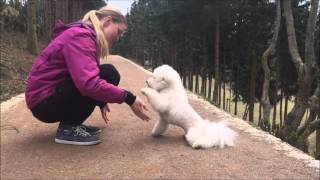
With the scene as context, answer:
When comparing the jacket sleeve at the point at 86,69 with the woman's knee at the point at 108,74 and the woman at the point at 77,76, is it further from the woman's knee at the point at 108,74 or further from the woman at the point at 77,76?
the woman's knee at the point at 108,74

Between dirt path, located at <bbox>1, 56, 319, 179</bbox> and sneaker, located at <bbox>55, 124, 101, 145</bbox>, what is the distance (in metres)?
0.07

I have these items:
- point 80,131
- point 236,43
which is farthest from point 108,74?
point 236,43

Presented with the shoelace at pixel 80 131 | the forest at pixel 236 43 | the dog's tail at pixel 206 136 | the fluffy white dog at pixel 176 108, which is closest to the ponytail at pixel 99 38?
the fluffy white dog at pixel 176 108

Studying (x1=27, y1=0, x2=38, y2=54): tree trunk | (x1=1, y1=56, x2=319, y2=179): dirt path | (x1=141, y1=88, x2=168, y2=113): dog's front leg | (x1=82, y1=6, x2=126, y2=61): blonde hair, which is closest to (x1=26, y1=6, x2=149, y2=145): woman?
(x1=82, y1=6, x2=126, y2=61): blonde hair

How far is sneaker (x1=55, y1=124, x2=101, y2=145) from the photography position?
514cm

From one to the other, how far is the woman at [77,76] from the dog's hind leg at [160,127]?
0.60 m

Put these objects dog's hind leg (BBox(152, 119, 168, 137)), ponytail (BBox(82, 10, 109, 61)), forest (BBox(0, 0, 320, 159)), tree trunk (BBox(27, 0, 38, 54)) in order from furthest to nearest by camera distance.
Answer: tree trunk (BBox(27, 0, 38, 54)) → forest (BBox(0, 0, 320, 159)) → dog's hind leg (BBox(152, 119, 168, 137)) → ponytail (BBox(82, 10, 109, 61))

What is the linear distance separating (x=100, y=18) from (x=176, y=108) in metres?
1.12

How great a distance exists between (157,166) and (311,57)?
967cm

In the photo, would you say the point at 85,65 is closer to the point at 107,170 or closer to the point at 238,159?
the point at 107,170

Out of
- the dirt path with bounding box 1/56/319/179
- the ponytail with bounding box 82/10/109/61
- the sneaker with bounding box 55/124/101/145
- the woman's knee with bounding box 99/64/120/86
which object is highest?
the ponytail with bounding box 82/10/109/61

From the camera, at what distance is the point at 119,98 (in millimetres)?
4578

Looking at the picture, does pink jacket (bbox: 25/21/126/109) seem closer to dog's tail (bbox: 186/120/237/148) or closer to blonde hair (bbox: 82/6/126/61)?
blonde hair (bbox: 82/6/126/61)

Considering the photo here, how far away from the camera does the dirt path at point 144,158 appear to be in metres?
4.47
